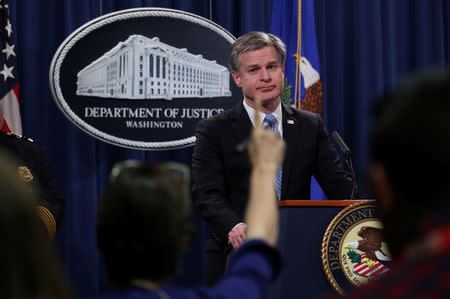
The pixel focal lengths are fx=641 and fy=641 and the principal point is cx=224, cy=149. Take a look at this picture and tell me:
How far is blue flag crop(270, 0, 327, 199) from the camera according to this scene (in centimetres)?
477

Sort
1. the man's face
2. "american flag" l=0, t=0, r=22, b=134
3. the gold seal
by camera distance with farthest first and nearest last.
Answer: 1. "american flag" l=0, t=0, r=22, b=134
2. the gold seal
3. the man's face

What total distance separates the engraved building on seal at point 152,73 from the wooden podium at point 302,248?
251cm

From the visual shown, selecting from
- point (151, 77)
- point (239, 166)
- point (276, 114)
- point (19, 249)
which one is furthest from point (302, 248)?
point (151, 77)

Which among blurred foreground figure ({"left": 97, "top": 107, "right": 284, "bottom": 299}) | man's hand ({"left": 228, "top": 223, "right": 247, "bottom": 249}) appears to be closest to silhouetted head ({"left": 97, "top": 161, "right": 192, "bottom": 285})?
blurred foreground figure ({"left": 97, "top": 107, "right": 284, "bottom": 299})

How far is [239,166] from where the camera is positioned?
3023 millimetres

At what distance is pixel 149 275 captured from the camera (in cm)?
109

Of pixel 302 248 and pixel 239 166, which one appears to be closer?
pixel 302 248

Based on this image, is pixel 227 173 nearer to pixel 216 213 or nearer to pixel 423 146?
pixel 216 213

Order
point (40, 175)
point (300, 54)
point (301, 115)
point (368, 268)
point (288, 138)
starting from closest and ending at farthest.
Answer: point (368, 268) < point (288, 138) < point (301, 115) < point (40, 175) < point (300, 54)

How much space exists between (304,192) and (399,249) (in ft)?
7.31

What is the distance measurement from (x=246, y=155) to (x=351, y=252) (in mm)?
796

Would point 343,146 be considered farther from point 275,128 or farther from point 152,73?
point 152,73

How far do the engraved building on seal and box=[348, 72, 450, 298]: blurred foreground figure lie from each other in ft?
13.4

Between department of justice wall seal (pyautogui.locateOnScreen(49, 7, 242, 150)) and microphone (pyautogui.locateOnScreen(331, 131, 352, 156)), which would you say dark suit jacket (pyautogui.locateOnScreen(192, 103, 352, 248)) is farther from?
department of justice wall seal (pyautogui.locateOnScreen(49, 7, 242, 150))
